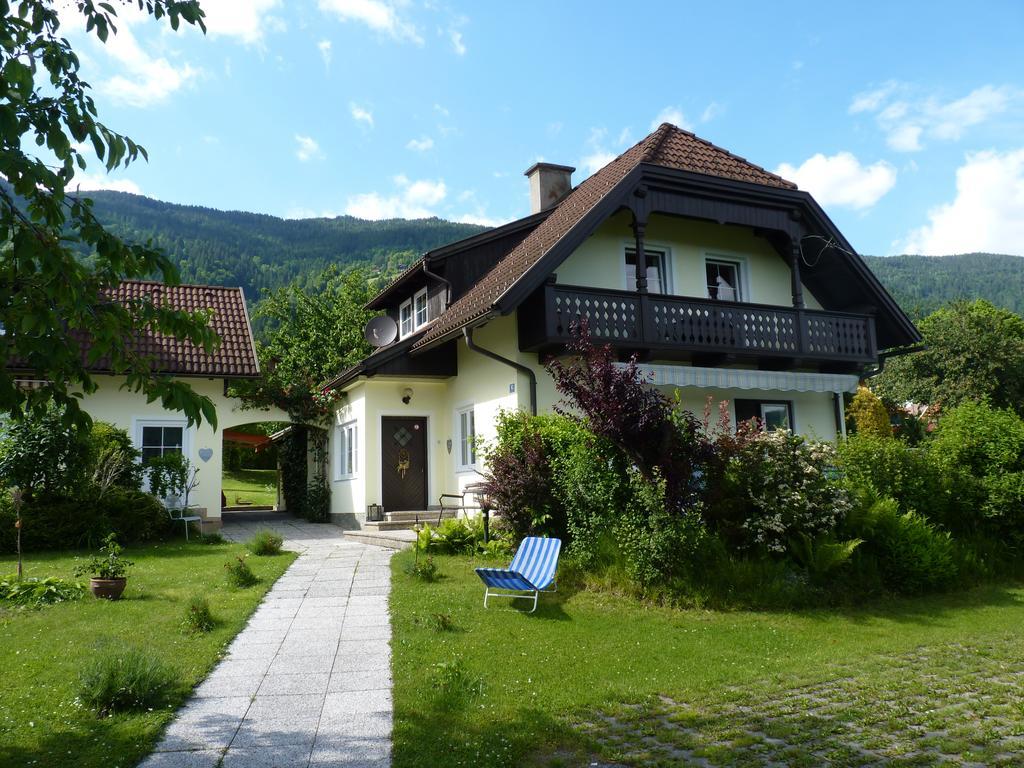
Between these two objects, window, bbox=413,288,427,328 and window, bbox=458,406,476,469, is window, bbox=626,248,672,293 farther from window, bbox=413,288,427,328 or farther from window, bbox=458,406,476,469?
window, bbox=413,288,427,328

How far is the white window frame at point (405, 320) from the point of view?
20250 mm

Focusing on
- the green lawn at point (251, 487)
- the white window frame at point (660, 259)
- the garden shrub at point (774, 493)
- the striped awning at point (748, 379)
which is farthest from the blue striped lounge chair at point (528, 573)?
the green lawn at point (251, 487)

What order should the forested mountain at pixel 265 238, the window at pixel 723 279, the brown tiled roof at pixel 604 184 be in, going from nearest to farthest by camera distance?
the brown tiled roof at pixel 604 184
the window at pixel 723 279
the forested mountain at pixel 265 238

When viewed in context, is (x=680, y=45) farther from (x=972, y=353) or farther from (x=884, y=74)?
(x=972, y=353)

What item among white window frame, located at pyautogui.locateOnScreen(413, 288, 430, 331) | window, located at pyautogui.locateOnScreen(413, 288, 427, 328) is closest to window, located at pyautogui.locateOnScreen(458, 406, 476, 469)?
white window frame, located at pyautogui.locateOnScreen(413, 288, 430, 331)

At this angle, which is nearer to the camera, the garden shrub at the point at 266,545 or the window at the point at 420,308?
the garden shrub at the point at 266,545

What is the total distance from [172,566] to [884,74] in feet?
41.0

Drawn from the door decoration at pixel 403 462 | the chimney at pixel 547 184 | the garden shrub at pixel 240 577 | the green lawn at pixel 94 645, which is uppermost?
the chimney at pixel 547 184

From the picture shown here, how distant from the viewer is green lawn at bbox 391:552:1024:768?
4727 millimetres

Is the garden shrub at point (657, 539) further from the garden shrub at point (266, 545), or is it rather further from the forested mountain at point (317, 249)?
the forested mountain at point (317, 249)

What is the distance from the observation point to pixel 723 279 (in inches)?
661

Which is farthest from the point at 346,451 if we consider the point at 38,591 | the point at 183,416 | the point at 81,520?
the point at 38,591

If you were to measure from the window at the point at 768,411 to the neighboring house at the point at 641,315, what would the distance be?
0.03 metres

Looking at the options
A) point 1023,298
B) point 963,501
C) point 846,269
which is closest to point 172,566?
point 963,501
